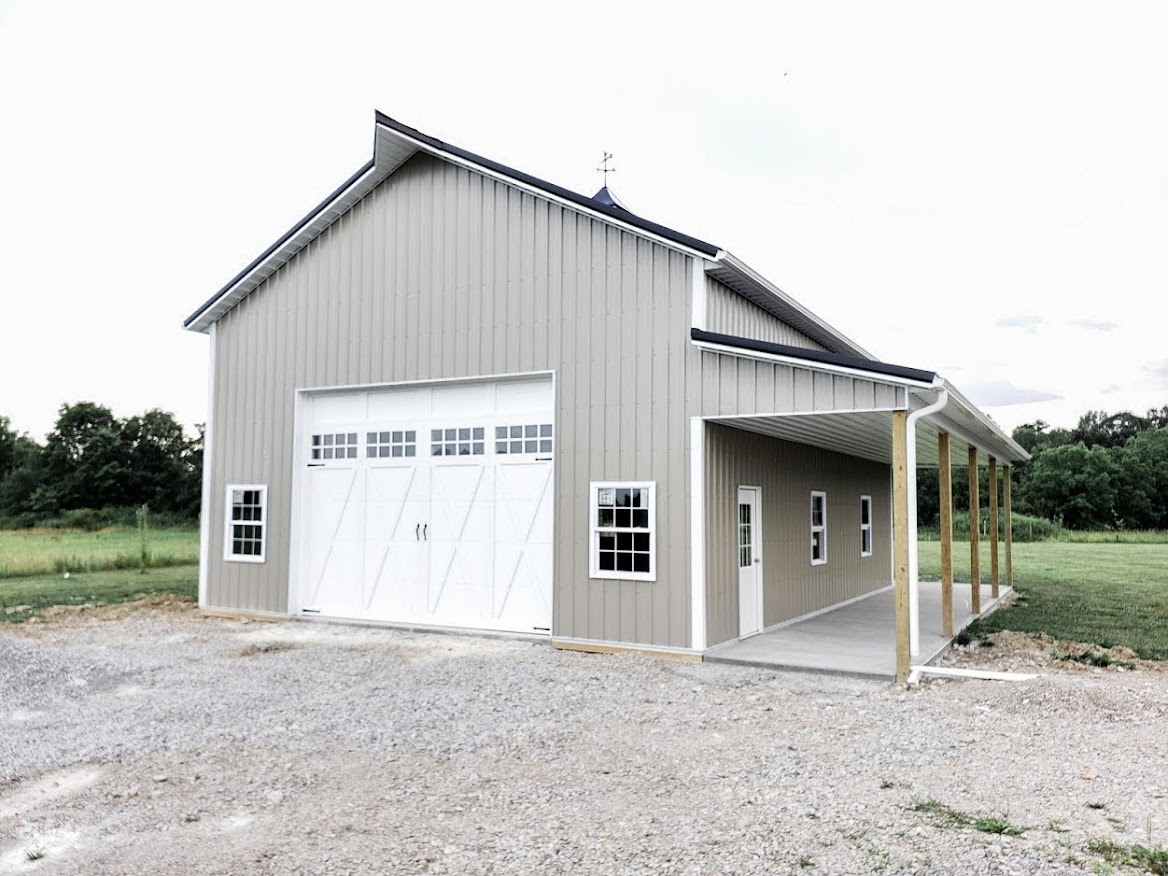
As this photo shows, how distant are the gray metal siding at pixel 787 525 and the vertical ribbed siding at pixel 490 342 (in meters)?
0.51

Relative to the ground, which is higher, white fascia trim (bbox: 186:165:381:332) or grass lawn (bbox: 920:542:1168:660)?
white fascia trim (bbox: 186:165:381:332)

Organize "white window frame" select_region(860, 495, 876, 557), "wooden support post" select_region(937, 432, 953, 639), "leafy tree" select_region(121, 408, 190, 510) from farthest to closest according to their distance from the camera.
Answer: "leafy tree" select_region(121, 408, 190, 510) → "white window frame" select_region(860, 495, 876, 557) → "wooden support post" select_region(937, 432, 953, 639)

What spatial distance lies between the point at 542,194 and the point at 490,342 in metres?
1.95

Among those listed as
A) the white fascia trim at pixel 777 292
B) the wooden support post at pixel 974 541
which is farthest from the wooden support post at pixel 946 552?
the wooden support post at pixel 974 541

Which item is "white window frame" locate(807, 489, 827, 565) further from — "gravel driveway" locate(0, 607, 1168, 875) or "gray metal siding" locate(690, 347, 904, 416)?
"gray metal siding" locate(690, 347, 904, 416)

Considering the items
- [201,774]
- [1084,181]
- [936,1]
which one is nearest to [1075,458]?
[1084,181]

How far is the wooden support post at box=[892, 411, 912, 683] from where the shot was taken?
7.93 metres

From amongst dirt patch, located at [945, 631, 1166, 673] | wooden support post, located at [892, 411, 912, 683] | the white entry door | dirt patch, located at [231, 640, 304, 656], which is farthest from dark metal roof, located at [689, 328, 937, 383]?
dirt patch, located at [231, 640, 304, 656]

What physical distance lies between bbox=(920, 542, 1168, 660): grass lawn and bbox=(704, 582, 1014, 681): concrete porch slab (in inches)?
35.6

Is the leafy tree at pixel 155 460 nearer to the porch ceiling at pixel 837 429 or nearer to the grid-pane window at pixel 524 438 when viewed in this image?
the grid-pane window at pixel 524 438

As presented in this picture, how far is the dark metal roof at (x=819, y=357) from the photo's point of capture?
25.8ft

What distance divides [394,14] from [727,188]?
430 inches

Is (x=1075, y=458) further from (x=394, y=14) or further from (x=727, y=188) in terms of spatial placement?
(x=394, y=14)

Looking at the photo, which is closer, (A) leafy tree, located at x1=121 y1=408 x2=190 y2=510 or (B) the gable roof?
(B) the gable roof
